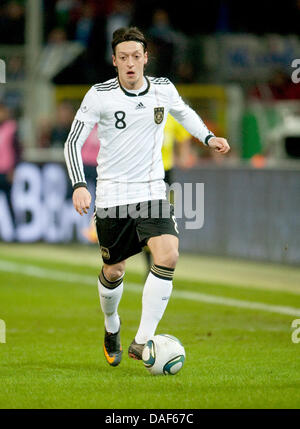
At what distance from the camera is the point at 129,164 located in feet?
23.7

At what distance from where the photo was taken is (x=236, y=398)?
6.16 meters

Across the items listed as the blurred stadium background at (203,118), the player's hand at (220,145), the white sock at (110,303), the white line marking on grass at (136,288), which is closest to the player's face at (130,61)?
the player's hand at (220,145)

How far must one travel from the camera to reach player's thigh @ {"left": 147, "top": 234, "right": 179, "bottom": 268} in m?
6.96

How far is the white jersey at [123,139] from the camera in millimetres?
7145

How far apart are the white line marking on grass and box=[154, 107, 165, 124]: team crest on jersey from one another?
11.2 ft

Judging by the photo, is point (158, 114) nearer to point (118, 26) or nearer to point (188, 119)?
point (188, 119)

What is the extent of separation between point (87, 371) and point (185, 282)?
5.64m

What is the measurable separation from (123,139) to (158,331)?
2280 millimetres

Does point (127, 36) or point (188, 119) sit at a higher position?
point (127, 36)

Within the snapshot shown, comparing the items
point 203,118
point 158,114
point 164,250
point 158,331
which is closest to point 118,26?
point 203,118

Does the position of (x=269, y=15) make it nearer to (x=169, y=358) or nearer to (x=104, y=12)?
(x=104, y=12)

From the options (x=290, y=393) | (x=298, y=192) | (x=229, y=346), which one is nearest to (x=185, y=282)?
(x=298, y=192)

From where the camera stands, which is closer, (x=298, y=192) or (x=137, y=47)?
(x=137, y=47)

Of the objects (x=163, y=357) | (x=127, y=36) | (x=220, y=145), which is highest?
(x=127, y=36)
